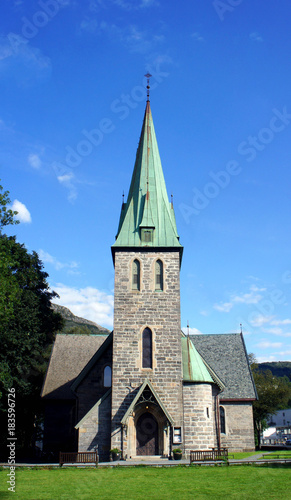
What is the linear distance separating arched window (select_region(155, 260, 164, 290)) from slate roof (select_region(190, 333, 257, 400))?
521 inches

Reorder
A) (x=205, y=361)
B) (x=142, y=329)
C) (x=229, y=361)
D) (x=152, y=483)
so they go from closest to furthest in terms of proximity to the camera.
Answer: (x=152, y=483) < (x=142, y=329) < (x=205, y=361) < (x=229, y=361)

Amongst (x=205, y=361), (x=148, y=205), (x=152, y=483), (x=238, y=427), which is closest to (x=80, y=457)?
(x=152, y=483)

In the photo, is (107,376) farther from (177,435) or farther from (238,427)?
(238,427)

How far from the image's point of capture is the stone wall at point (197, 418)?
2628 centimetres

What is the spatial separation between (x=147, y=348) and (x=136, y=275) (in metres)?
4.71

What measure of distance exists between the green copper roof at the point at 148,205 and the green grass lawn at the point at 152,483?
46.1 ft

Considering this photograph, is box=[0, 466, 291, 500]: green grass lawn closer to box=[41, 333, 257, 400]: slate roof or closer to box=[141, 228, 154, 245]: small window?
box=[141, 228, 154, 245]: small window

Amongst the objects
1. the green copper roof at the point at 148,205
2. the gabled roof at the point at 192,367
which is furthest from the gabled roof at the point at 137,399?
the green copper roof at the point at 148,205

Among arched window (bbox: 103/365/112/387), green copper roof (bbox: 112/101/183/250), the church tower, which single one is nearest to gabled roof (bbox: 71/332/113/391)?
arched window (bbox: 103/365/112/387)

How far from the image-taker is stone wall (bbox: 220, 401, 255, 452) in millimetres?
35812

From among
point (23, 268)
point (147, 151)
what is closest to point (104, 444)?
point (23, 268)

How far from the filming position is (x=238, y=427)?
36.3 meters

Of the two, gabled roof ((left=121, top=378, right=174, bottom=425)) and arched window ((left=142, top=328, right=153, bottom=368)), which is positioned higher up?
arched window ((left=142, top=328, right=153, bottom=368))

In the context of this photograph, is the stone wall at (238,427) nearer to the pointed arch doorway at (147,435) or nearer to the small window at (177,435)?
the small window at (177,435)
